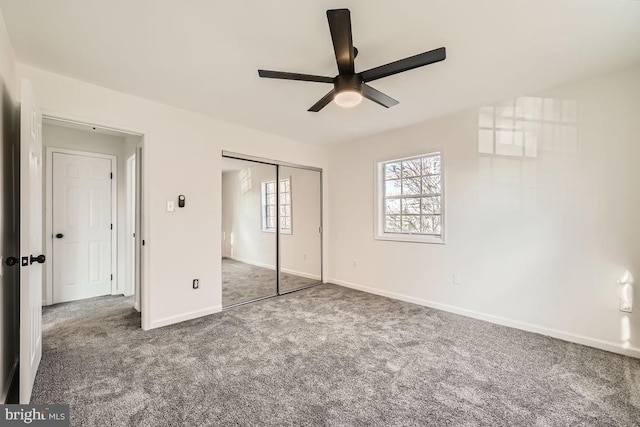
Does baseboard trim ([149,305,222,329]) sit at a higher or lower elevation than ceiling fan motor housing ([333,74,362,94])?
lower

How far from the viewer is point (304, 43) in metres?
2.01

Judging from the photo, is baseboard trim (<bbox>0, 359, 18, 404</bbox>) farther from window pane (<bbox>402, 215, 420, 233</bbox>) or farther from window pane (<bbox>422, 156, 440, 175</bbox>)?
window pane (<bbox>422, 156, 440, 175</bbox>)

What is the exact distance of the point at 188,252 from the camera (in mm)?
3232

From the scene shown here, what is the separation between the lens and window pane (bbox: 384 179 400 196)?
13.6ft

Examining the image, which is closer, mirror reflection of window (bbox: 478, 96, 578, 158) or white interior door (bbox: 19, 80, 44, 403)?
white interior door (bbox: 19, 80, 44, 403)

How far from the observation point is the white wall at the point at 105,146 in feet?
12.2

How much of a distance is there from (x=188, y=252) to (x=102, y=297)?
6.23ft

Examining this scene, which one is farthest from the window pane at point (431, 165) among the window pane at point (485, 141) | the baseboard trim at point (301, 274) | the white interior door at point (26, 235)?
the white interior door at point (26, 235)

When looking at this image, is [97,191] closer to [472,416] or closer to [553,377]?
[472,416]

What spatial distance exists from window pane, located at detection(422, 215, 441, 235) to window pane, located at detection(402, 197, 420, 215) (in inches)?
6.0

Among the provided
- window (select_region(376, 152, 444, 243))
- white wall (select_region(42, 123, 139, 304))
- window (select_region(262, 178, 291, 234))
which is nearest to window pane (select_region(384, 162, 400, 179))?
window (select_region(376, 152, 444, 243))

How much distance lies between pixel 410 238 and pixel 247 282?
2.36m

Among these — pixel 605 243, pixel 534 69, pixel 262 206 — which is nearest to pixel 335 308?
pixel 262 206

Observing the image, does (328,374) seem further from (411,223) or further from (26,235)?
(411,223)
